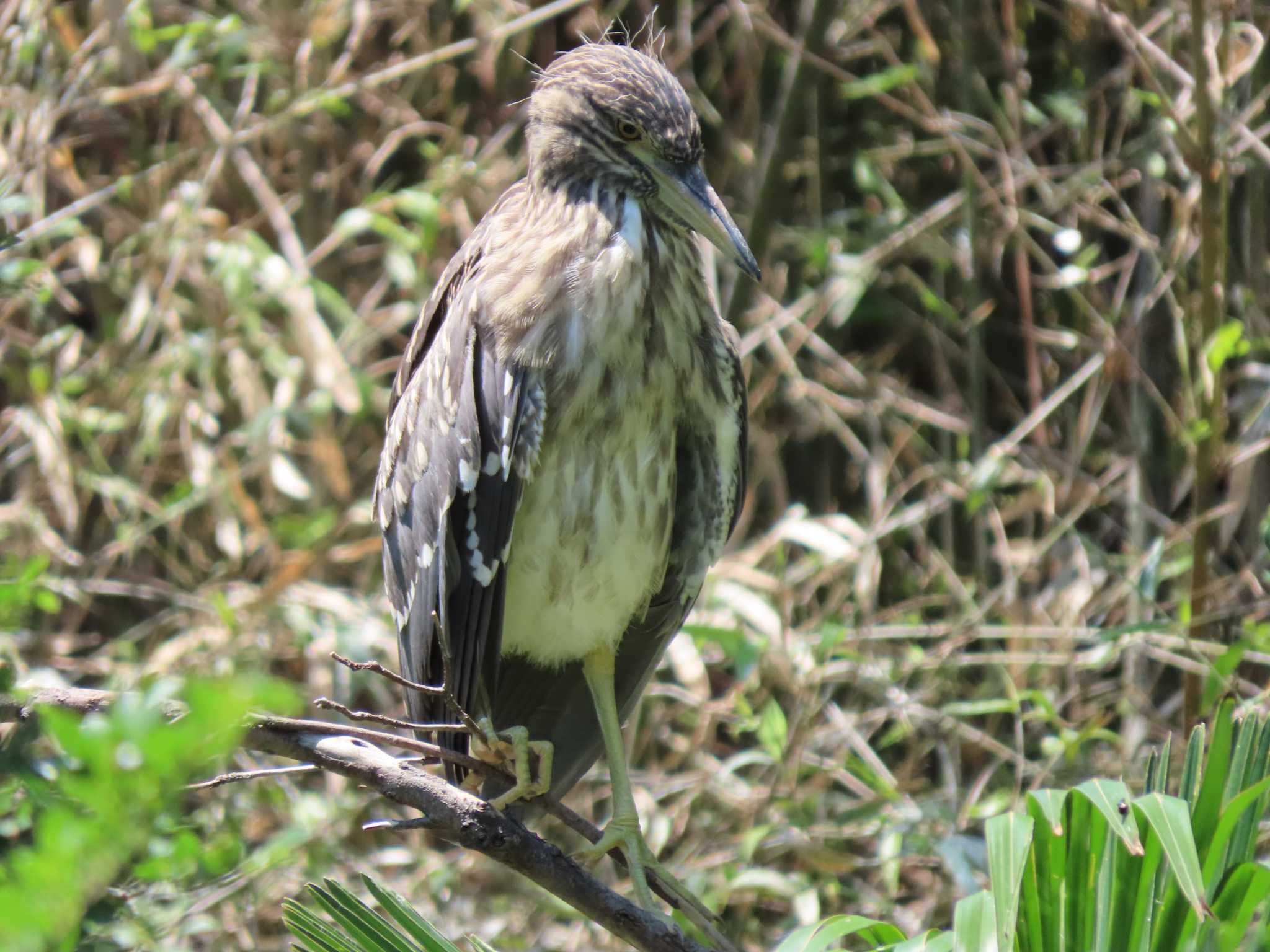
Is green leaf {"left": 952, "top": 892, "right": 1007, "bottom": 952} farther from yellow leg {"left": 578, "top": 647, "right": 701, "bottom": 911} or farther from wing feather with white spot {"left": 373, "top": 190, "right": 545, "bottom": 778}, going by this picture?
wing feather with white spot {"left": 373, "top": 190, "right": 545, "bottom": 778}

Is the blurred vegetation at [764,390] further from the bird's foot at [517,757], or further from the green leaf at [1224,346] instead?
the bird's foot at [517,757]

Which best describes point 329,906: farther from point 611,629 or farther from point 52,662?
point 52,662

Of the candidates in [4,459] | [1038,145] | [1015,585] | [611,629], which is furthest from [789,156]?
[4,459]

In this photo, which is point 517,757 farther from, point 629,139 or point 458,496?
point 629,139

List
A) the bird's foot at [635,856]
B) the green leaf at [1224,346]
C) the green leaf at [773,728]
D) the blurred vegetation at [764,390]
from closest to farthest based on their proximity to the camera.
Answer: the bird's foot at [635,856], the green leaf at [1224,346], the green leaf at [773,728], the blurred vegetation at [764,390]

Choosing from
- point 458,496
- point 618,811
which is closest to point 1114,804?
point 618,811

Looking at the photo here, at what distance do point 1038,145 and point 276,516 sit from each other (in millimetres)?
2335

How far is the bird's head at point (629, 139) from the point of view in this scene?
2.24 m

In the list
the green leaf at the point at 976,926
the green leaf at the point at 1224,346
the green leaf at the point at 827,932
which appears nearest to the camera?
the green leaf at the point at 976,926

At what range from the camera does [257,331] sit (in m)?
3.83

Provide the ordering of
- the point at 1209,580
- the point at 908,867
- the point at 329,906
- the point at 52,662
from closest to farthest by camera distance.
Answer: the point at 329,906 → the point at 1209,580 → the point at 908,867 → the point at 52,662

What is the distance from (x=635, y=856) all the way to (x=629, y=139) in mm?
1165

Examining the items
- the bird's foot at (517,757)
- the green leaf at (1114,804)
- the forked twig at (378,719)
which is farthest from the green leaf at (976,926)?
the bird's foot at (517,757)

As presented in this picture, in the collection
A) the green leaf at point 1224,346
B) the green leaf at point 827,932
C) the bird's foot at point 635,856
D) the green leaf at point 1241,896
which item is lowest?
the bird's foot at point 635,856
